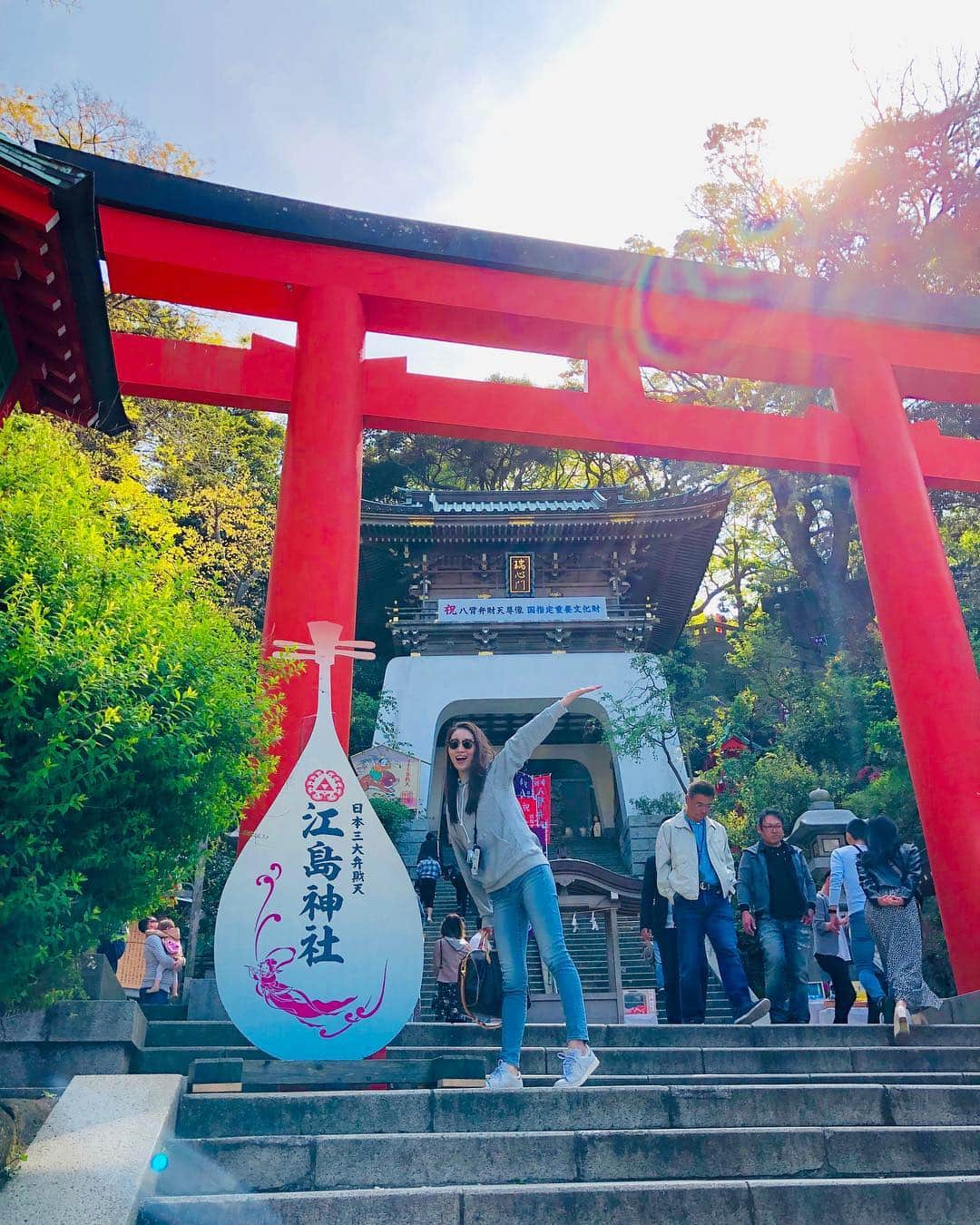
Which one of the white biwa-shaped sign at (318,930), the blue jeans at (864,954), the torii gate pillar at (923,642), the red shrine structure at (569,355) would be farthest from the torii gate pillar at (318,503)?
the torii gate pillar at (923,642)

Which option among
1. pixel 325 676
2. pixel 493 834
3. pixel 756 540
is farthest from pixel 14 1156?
pixel 756 540

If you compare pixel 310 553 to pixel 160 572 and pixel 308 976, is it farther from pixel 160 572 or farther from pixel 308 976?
pixel 308 976

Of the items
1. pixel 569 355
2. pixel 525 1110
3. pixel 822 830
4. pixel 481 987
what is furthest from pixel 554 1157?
pixel 822 830

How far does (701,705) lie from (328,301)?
17591 mm

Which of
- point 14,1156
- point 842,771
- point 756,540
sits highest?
point 756,540

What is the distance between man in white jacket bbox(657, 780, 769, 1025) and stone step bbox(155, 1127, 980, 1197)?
216 cm

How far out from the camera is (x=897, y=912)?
18.7 feet

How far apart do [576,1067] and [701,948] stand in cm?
191

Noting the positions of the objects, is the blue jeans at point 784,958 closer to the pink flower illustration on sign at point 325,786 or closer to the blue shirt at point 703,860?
the blue shirt at point 703,860

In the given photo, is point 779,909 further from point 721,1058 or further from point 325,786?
point 325,786

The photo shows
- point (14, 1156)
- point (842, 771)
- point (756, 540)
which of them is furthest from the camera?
point (756, 540)

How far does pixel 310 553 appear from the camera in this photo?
6.18m

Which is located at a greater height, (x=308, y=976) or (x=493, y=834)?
(x=493, y=834)

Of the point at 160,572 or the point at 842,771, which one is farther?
the point at 842,771
